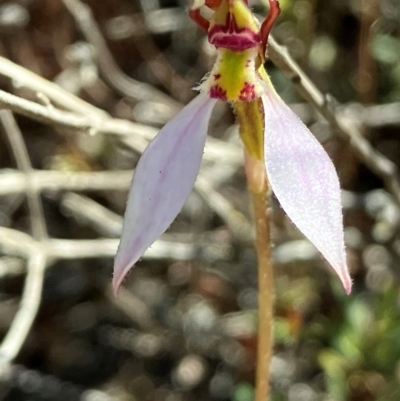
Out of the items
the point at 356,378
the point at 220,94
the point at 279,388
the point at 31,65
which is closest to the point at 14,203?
the point at 31,65

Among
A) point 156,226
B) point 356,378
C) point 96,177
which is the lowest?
point 356,378

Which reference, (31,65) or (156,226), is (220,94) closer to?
(156,226)

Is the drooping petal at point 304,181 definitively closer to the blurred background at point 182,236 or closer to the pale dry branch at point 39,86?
the pale dry branch at point 39,86

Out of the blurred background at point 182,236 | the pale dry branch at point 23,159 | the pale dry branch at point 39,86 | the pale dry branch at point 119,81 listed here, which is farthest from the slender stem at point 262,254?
the pale dry branch at point 119,81

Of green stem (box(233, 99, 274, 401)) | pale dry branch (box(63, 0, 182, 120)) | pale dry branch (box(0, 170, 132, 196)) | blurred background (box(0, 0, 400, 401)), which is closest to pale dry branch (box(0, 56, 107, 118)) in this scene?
blurred background (box(0, 0, 400, 401))

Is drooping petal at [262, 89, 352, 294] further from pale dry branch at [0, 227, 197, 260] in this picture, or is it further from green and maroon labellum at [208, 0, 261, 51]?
pale dry branch at [0, 227, 197, 260]
